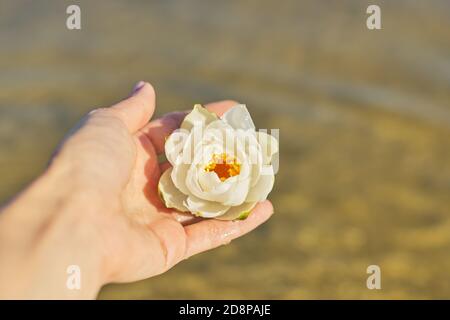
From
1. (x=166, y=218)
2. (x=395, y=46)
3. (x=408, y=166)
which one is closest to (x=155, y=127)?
(x=166, y=218)

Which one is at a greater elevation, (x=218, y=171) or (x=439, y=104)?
(x=439, y=104)

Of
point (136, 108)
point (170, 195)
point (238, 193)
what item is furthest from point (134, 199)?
point (238, 193)

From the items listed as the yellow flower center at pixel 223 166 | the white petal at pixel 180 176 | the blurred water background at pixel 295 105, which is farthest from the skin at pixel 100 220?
the blurred water background at pixel 295 105

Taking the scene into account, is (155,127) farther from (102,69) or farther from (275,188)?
(102,69)

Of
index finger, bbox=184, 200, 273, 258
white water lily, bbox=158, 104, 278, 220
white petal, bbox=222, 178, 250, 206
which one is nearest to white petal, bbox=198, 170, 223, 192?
white water lily, bbox=158, 104, 278, 220

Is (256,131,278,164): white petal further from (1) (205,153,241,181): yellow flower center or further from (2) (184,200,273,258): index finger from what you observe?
(2) (184,200,273,258): index finger

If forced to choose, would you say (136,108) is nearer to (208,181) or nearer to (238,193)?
(208,181)

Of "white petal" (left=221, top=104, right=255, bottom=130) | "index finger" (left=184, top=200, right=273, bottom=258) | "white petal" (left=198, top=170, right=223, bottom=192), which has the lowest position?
"index finger" (left=184, top=200, right=273, bottom=258)
